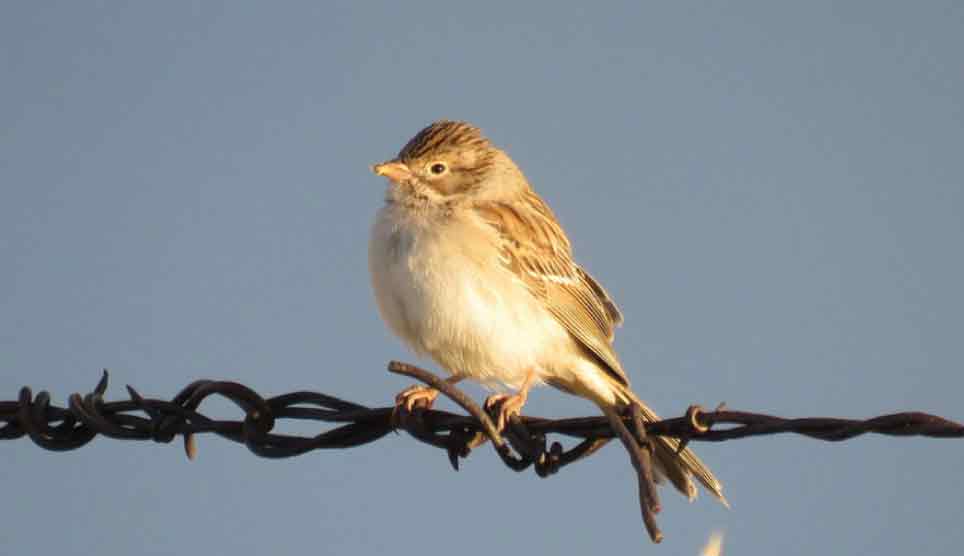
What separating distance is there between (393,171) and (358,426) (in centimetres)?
311

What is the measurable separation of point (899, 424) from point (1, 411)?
318 cm

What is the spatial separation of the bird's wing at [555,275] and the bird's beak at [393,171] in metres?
0.45

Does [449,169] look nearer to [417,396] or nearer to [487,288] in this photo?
[487,288]

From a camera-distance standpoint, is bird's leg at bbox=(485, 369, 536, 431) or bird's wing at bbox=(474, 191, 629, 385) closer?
bird's leg at bbox=(485, 369, 536, 431)

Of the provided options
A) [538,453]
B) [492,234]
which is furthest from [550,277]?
[538,453]

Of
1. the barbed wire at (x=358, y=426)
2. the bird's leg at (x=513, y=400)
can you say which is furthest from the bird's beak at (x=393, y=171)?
the barbed wire at (x=358, y=426)

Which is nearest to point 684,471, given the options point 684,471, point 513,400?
point 684,471

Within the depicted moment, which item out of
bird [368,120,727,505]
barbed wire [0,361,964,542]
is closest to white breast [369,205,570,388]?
bird [368,120,727,505]

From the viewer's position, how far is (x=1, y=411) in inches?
196

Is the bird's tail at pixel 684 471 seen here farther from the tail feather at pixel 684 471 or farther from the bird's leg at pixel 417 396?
the bird's leg at pixel 417 396

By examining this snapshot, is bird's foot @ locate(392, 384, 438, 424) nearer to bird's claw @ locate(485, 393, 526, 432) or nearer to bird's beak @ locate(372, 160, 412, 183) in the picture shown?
bird's claw @ locate(485, 393, 526, 432)

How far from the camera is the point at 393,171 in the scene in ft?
24.8

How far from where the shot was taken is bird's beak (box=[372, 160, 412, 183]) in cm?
754

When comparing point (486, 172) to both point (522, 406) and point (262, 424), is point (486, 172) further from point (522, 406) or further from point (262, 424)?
point (262, 424)
